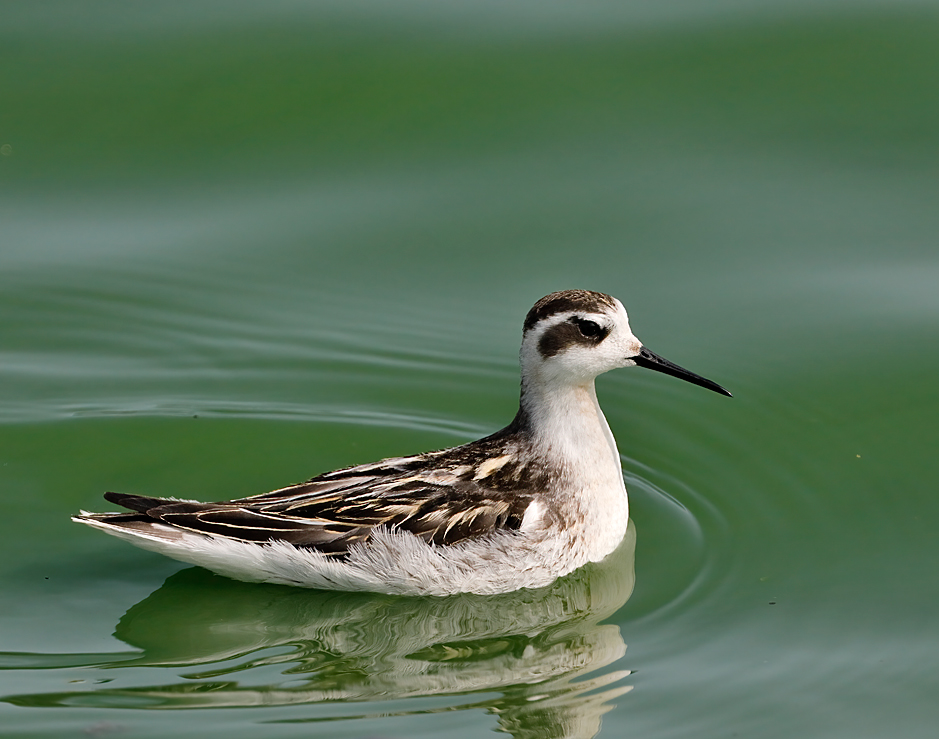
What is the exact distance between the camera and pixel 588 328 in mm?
8055

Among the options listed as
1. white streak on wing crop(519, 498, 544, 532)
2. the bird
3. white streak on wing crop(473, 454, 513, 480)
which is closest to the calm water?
the bird

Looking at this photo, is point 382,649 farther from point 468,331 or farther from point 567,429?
point 468,331

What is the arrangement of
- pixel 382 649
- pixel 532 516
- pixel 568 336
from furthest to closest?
pixel 568 336
pixel 532 516
pixel 382 649

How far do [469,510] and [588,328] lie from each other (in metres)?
1.25

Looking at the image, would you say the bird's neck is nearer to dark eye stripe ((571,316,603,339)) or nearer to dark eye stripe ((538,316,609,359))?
dark eye stripe ((538,316,609,359))

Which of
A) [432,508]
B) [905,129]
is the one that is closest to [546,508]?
[432,508]

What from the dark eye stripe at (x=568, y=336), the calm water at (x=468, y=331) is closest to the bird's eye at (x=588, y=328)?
the dark eye stripe at (x=568, y=336)

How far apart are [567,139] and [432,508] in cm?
504

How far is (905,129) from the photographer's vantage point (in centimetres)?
1179

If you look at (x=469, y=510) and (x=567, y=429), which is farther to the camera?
(x=567, y=429)

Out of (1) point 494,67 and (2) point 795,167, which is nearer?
(2) point 795,167

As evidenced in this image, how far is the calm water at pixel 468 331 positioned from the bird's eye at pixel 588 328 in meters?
1.31

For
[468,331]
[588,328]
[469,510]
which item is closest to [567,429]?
[588,328]

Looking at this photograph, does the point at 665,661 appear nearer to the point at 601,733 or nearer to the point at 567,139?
the point at 601,733
